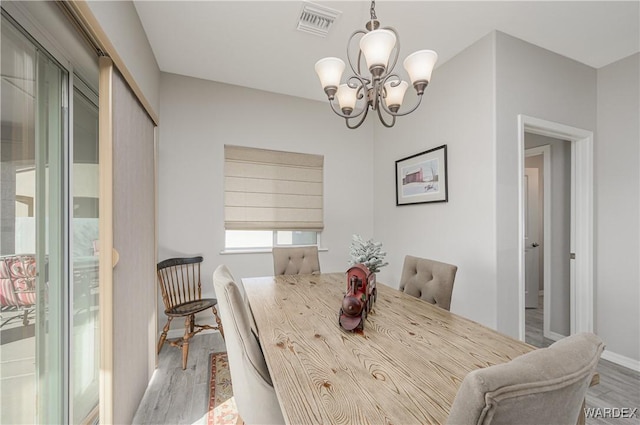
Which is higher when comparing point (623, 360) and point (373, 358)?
point (373, 358)

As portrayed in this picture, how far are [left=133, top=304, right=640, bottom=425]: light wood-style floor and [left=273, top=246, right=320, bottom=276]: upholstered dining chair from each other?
39.3 inches

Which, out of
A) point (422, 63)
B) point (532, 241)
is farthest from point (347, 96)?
point (532, 241)

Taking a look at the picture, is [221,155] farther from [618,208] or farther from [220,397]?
[618,208]

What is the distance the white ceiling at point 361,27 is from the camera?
1936 millimetres

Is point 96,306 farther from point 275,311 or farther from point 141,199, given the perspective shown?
point 275,311

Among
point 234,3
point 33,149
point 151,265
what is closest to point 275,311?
point 33,149

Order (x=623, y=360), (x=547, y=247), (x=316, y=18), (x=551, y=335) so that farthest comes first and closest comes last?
(x=547, y=247)
(x=551, y=335)
(x=623, y=360)
(x=316, y=18)

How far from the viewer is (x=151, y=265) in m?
2.27

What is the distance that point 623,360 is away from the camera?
239 cm

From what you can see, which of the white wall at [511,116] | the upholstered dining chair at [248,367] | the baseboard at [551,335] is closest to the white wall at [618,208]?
the baseboard at [551,335]

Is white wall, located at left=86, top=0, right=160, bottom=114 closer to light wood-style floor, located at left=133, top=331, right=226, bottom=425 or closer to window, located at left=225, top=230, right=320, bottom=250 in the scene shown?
window, located at left=225, top=230, right=320, bottom=250

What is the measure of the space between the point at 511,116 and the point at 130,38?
2740 mm

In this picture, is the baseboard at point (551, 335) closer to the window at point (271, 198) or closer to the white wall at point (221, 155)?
the white wall at point (221, 155)

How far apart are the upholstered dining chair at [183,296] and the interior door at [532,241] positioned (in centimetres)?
420
